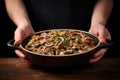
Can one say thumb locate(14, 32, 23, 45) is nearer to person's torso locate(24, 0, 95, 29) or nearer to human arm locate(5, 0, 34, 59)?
human arm locate(5, 0, 34, 59)

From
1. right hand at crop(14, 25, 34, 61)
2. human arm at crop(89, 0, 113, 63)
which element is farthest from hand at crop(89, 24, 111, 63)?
right hand at crop(14, 25, 34, 61)

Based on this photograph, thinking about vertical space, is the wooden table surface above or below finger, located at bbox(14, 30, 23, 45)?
below

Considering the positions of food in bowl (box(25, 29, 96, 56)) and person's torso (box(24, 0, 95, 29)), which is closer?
food in bowl (box(25, 29, 96, 56))

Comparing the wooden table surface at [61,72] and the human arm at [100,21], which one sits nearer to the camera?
the wooden table surface at [61,72]

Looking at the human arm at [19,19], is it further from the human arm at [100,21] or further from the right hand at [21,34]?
the human arm at [100,21]

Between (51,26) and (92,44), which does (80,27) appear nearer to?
(51,26)

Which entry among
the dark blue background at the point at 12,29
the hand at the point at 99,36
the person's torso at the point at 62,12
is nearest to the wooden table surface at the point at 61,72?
the hand at the point at 99,36

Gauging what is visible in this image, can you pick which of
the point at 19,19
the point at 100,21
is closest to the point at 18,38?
the point at 19,19

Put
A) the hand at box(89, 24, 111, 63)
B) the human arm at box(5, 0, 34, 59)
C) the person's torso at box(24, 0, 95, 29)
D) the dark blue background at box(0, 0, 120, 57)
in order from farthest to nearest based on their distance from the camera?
1. the dark blue background at box(0, 0, 120, 57)
2. the person's torso at box(24, 0, 95, 29)
3. the human arm at box(5, 0, 34, 59)
4. the hand at box(89, 24, 111, 63)
